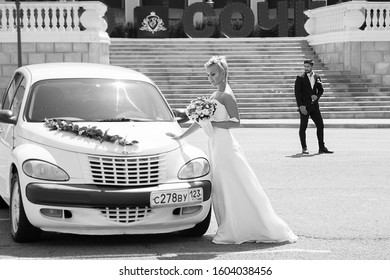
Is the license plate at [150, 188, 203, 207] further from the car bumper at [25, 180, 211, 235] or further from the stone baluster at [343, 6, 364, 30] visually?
the stone baluster at [343, 6, 364, 30]

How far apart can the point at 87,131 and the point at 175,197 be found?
1.00 metres

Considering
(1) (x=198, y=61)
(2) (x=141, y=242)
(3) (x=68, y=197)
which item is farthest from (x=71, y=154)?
(1) (x=198, y=61)

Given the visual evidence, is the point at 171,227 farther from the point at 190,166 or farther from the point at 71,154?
the point at 71,154

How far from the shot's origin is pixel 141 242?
8.19 metres

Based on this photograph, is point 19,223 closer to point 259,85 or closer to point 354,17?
point 259,85

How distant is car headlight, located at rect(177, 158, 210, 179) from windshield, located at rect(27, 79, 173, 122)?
0.96 meters

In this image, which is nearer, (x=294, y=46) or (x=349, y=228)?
(x=349, y=228)

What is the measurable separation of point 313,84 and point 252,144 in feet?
8.31

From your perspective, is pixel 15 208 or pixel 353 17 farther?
pixel 353 17

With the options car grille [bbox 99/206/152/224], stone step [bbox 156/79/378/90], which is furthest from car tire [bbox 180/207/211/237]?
stone step [bbox 156/79/378/90]

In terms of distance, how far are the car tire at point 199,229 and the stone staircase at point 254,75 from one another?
20.3 meters

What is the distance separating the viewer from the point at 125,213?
778cm

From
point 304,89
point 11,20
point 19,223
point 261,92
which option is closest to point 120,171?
point 19,223

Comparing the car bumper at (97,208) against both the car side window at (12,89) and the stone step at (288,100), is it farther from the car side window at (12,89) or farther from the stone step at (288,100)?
the stone step at (288,100)
